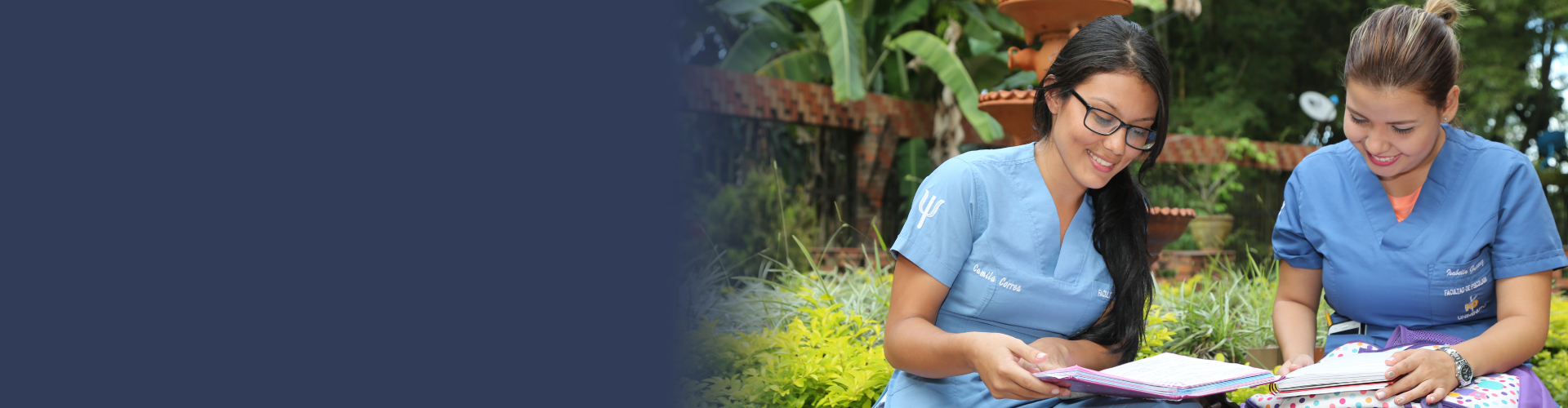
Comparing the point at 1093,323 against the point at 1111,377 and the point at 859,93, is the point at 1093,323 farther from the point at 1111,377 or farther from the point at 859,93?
the point at 859,93

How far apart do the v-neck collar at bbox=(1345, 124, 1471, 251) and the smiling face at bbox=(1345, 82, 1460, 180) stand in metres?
0.09

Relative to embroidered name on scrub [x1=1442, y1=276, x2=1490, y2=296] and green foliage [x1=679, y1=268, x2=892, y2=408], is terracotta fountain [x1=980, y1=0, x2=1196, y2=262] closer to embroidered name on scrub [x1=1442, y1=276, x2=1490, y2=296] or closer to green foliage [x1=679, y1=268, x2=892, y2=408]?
green foliage [x1=679, y1=268, x2=892, y2=408]

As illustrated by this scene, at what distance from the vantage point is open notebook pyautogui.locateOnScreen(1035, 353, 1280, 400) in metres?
1.50

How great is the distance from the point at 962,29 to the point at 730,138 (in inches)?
117

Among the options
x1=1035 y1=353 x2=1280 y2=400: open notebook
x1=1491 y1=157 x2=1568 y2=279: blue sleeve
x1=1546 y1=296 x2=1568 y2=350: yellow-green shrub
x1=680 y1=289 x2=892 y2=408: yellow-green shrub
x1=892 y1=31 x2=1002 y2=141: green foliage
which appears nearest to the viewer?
x1=1035 y1=353 x2=1280 y2=400: open notebook

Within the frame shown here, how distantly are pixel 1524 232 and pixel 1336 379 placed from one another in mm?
576

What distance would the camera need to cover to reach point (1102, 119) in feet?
5.78

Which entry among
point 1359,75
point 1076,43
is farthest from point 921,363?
point 1359,75

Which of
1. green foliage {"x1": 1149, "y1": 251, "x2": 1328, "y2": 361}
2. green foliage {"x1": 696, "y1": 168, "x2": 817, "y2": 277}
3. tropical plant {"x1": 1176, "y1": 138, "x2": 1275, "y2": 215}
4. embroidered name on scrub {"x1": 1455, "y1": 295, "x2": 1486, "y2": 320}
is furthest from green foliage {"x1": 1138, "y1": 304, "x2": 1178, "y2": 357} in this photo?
tropical plant {"x1": 1176, "y1": 138, "x2": 1275, "y2": 215}

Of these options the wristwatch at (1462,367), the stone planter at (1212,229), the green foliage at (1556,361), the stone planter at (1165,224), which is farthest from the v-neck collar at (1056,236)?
the stone planter at (1212,229)

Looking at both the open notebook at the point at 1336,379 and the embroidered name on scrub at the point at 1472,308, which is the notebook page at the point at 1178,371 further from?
the embroidered name on scrub at the point at 1472,308

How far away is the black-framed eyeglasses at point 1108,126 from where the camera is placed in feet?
5.76

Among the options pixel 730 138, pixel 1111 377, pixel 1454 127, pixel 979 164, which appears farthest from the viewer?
pixel 730 138

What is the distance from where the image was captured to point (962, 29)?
9.48m
